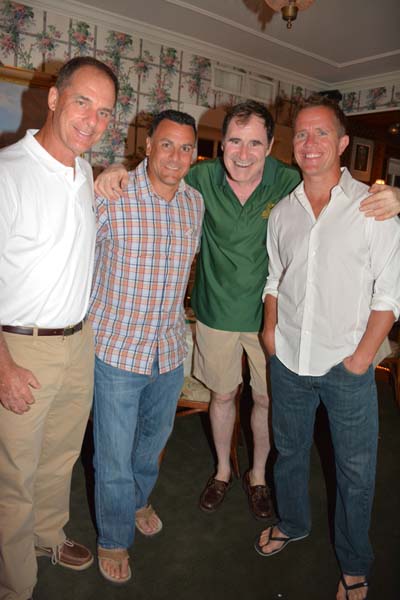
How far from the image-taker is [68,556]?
175 cm

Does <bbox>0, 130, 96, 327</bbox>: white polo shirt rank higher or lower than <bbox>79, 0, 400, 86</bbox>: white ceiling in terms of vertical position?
lower

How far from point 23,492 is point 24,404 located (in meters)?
0.31

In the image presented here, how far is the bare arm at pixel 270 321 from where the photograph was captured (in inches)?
68.6

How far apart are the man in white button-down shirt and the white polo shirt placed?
745 millimetres

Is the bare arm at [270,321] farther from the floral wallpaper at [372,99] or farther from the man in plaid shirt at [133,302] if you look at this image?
the floral wallpaper at [372,99]

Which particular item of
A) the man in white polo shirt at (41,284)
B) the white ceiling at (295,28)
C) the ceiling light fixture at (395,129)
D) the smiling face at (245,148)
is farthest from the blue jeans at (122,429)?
the ceiling light fixture at (395,129)

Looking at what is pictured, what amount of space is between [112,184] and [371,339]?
101cm

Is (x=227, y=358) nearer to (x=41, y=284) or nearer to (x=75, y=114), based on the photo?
(x=41, y=284)

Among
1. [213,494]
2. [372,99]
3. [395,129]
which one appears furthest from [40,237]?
[395,129]

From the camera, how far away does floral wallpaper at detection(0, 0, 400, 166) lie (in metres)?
3.49

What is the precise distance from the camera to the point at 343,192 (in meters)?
1.50

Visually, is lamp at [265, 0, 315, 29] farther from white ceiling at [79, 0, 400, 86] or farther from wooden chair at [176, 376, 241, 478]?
wooden chair at [176, 376, 241, 478]

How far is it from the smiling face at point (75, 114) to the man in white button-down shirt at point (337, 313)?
69 cm

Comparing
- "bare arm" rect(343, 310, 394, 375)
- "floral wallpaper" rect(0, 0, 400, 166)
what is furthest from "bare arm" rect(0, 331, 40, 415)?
Result: "floral wallpaper" rect(0, 0, 400, 166)
